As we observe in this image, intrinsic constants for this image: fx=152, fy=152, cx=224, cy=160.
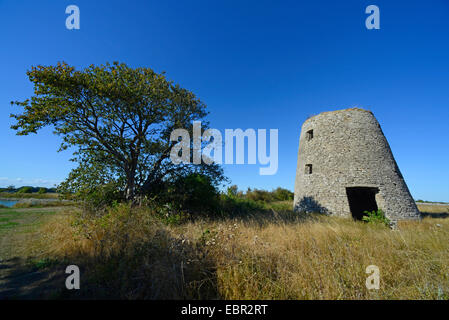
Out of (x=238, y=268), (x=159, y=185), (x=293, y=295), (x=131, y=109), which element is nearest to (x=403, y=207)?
(x=293, y=295)

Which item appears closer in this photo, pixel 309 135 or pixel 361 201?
pixel 361 201

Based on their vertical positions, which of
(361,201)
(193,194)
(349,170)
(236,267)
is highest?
(349,170)

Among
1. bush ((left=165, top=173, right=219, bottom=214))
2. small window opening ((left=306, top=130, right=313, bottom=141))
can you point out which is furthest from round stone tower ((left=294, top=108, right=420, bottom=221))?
bush ((left=165, top=173, right=219, bottom=214))

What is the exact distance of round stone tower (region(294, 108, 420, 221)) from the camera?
10.9 metres

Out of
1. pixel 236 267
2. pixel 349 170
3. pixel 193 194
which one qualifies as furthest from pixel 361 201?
pixel 236 267

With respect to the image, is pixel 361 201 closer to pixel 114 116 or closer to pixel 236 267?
pixel 236 267

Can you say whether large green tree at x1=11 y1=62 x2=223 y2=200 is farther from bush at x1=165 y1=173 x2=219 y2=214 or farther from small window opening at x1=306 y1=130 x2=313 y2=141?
small window opening at x1=306 y1=130 x2=313 y2=141

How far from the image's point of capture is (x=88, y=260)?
4.04 meters

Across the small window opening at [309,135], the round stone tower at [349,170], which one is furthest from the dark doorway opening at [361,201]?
the small window opening at [309,135]

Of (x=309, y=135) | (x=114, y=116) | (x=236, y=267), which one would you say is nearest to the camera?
(x=236, y=267)

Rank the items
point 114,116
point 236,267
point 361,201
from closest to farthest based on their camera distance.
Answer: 1. point 236,267
2. point 114,116
3. point 361,201

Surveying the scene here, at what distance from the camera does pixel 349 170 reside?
11516 millimetres
